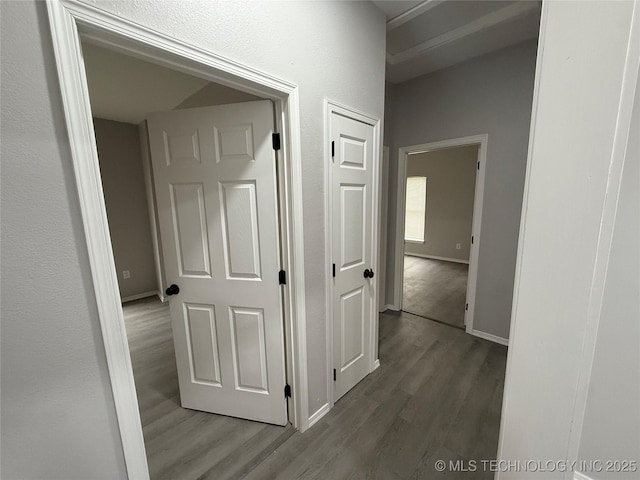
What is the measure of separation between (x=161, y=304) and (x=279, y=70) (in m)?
3.83

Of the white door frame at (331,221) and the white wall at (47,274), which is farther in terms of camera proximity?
the white door frame at (331,221)

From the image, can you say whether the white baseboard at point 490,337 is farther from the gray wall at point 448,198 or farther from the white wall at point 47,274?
the gray wall at point 448,198

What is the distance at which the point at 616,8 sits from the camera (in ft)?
1.91

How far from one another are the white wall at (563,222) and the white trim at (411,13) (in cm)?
162

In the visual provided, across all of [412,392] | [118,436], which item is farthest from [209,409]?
[412,392]

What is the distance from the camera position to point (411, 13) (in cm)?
191

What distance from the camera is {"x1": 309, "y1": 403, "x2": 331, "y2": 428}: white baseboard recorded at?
1.71 m

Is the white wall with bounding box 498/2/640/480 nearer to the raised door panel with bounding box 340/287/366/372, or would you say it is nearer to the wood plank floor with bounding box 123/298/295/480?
the raised door panel with bounding box 340/287/366/372

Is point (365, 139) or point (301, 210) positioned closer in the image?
point (301, 210)

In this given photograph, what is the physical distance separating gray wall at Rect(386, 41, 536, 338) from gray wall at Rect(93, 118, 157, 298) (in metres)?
4.06

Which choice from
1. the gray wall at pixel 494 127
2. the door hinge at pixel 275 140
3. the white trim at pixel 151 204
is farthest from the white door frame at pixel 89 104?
the white trim at pixel 151 204

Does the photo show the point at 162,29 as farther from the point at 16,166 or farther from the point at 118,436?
Result: the point at 118,436

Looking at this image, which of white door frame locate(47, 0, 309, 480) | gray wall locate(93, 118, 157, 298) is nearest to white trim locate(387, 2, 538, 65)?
white door frame locate(47, 0, 309, 480)

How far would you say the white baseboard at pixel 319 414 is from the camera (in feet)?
5.62
